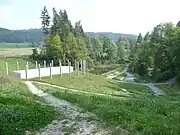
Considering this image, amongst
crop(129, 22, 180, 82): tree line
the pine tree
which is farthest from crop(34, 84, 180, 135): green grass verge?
the pine tree

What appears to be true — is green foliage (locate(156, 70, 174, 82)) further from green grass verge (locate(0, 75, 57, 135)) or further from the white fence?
green grass verge (locate(0, 75, 57, 135))

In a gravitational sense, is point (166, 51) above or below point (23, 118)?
above

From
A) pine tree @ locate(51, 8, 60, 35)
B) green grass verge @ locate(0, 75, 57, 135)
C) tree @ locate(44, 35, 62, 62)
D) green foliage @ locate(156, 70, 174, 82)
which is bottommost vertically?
green foliage @ locate(156, 70, 174, 82)

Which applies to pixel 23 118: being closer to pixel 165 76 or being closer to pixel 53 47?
pixel 53 47

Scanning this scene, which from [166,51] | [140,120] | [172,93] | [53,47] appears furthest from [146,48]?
[140,120]

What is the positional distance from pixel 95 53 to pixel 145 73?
5366cm

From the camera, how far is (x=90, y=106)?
2086cm

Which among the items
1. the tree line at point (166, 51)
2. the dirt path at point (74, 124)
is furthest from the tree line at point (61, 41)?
the dirt path at point (74, 124)

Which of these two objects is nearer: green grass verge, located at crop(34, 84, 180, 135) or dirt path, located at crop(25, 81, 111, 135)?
green grass verge, located at crop(34, 84, 180, 135)

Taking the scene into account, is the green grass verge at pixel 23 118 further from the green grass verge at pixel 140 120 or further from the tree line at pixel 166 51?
the tree line at pixel 166 51

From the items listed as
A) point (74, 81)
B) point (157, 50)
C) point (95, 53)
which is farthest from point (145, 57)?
point (74, 81)

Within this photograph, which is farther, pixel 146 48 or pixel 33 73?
pixel 146 48

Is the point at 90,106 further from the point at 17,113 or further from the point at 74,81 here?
the point at 74,81

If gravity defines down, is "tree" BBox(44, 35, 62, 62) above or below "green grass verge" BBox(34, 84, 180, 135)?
above
